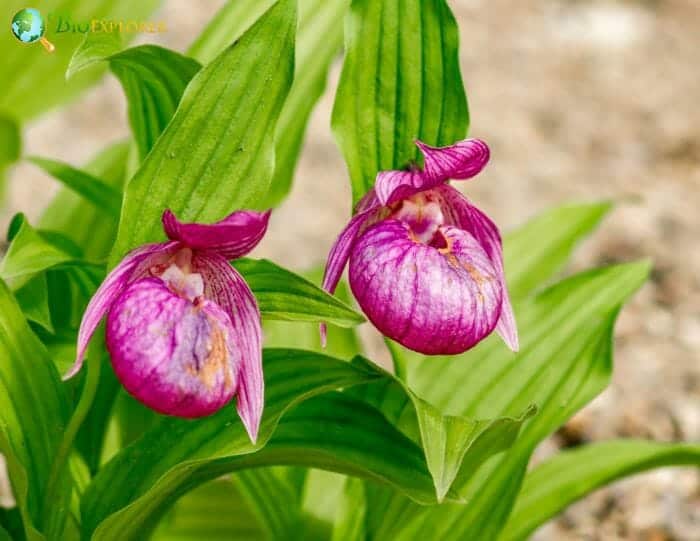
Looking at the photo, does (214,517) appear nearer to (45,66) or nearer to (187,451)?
(187,451)

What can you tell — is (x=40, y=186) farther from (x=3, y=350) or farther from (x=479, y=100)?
(x=3, y=350)

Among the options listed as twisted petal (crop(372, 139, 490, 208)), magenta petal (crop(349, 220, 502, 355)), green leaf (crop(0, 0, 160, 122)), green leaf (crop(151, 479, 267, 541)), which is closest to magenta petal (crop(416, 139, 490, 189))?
twisted petal (crop(372, 139, 490, 208))

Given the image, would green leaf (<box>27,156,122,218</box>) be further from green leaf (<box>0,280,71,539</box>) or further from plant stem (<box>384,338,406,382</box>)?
plant stem (<box>384,338,406,382</box>)

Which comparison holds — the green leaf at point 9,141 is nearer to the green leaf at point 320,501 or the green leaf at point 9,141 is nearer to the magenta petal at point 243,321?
the green leaf at point 320,501

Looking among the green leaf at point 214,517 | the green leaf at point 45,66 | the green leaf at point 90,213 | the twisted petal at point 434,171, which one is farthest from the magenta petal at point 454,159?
the green leaf at point 45,66

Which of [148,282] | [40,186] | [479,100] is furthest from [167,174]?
[479,100]

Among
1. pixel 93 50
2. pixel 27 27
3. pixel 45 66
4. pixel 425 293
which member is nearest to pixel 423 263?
pixel 425 293
